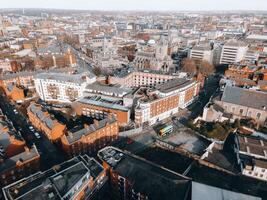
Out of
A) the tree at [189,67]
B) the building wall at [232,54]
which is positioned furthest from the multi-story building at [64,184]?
the building wall at [232,54]

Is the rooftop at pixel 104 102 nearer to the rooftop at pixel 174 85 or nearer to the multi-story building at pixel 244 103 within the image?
the rooftop at pixel 174 85

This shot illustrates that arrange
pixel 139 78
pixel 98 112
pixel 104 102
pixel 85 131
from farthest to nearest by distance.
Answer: pixel 139 78
pixel 104 102
pixel 98 112
pixel 85 131

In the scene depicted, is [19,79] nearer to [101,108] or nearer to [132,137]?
[101,108]

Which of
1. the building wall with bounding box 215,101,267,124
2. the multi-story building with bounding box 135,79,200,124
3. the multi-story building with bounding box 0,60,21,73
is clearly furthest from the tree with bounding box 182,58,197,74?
the multi-story building with bounding box 0,60,21,73

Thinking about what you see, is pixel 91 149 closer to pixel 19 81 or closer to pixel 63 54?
pixel 19 81

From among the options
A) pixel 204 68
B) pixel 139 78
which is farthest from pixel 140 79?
pixel 204 68

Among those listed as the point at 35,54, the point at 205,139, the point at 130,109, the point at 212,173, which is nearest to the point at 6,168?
the point at 130,109

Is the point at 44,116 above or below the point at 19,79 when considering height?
above
